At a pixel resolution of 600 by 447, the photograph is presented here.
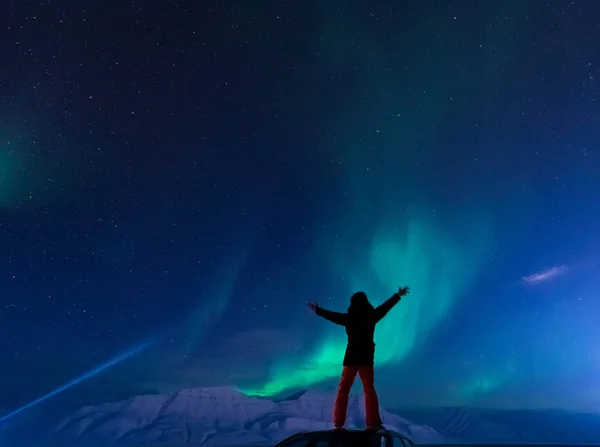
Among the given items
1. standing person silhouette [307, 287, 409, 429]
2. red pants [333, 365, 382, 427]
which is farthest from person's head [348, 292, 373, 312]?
red pants [333, 365, 382, 427]

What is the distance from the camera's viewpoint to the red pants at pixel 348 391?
33.9ft

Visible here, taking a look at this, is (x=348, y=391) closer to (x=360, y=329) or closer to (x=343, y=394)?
(x=343, y=394)

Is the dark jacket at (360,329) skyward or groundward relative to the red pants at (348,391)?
skyward

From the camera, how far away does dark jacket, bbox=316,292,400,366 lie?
33.9 ft

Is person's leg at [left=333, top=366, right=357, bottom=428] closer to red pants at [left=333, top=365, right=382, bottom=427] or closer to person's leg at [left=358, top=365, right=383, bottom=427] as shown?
red pants at [left=333, top=365, right=382, bottom=427]

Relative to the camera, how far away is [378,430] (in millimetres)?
7664

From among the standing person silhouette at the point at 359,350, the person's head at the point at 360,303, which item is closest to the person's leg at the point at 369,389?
the standing person silhouette at the point at 359,350

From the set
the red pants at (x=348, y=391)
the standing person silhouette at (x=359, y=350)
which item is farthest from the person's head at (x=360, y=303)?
the red pants at (x=348, y=391)

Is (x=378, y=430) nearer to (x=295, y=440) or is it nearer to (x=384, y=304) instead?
(x=295, y=440)

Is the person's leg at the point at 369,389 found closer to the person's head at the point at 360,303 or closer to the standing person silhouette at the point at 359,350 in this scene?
the standing person silhouette at the point at 359,350

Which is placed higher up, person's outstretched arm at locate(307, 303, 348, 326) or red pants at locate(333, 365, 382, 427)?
person's outstretched arm at locate(307, 303, 348, 326)

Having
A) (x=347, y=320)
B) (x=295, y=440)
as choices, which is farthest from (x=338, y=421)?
(x=295, y=440)

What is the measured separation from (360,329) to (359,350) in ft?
1.15

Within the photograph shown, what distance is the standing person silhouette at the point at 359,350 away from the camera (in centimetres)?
1034
